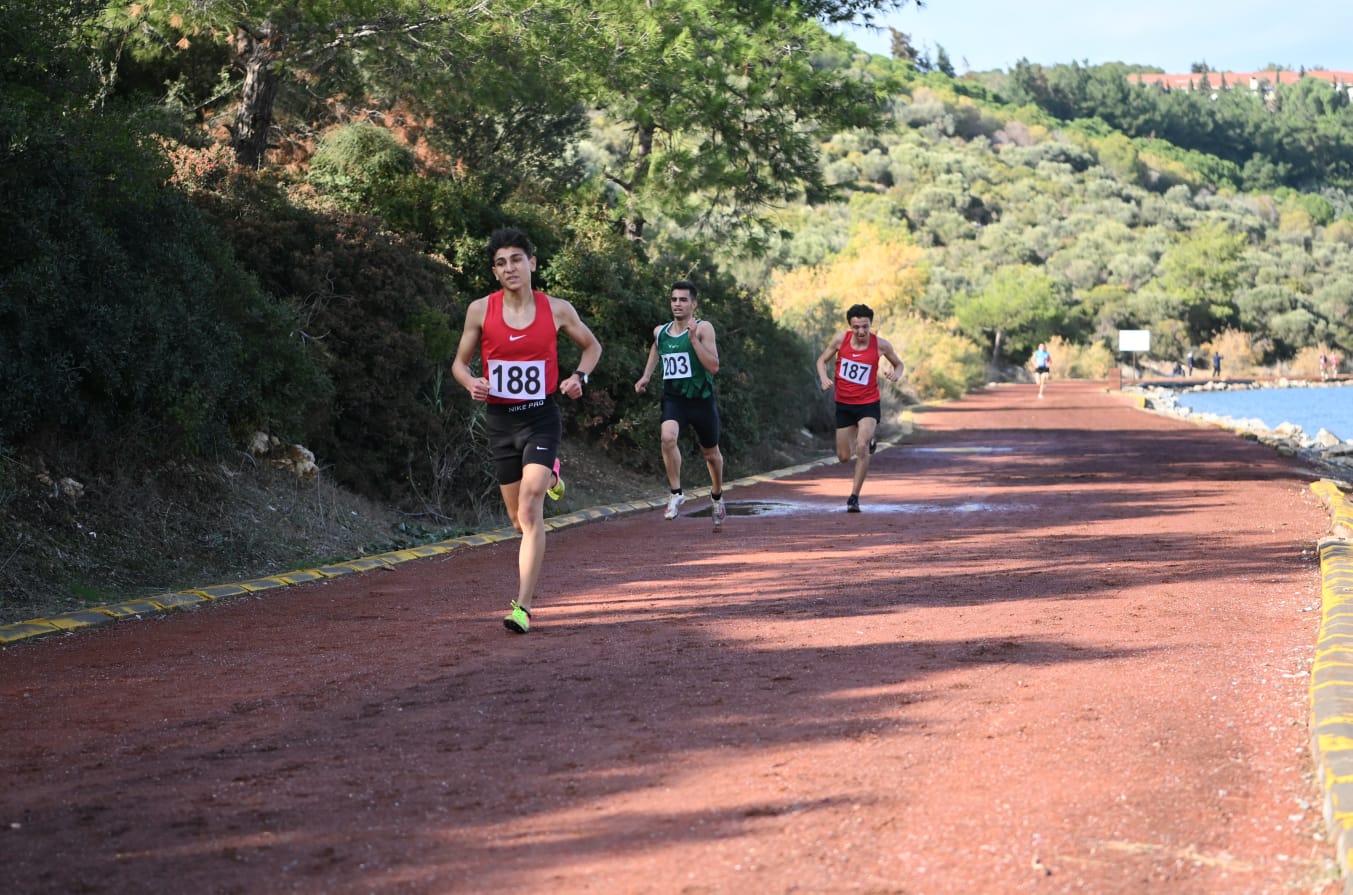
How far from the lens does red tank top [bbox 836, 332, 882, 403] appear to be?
53.1 feet

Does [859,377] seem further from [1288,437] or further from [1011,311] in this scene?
[1011,311]

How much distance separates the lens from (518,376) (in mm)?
9102

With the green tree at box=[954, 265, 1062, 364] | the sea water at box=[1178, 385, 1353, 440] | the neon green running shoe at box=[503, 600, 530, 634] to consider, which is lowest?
the sea water at box=[1178, 385, 1353, 440]

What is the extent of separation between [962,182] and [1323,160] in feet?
215

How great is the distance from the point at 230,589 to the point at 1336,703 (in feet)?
24.0

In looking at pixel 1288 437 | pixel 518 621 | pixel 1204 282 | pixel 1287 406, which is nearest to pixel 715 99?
pixel 518 621

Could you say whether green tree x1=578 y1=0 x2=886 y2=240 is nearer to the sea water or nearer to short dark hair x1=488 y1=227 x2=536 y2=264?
short dark hair x1=488 y1=227 x2=536 y2=264

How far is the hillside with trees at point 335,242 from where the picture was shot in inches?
435

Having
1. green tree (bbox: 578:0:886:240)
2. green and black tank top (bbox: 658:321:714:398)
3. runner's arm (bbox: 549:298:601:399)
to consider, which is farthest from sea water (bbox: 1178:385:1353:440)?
runner's arm (bbox: 549:298:601:399)

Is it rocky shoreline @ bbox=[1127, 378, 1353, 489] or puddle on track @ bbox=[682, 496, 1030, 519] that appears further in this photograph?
rocky shoreline @ bbox=[1127, 378, 1353, 489]

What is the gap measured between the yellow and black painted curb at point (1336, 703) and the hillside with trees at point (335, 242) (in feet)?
24.2

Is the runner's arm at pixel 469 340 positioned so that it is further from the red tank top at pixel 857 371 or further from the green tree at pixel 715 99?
the green tree at pixel 715 99

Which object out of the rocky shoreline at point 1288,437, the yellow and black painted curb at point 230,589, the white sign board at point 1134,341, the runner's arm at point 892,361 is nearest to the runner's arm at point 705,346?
the runner's arm at point 892,361

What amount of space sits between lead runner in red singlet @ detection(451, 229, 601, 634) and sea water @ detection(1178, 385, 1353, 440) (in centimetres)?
3912
